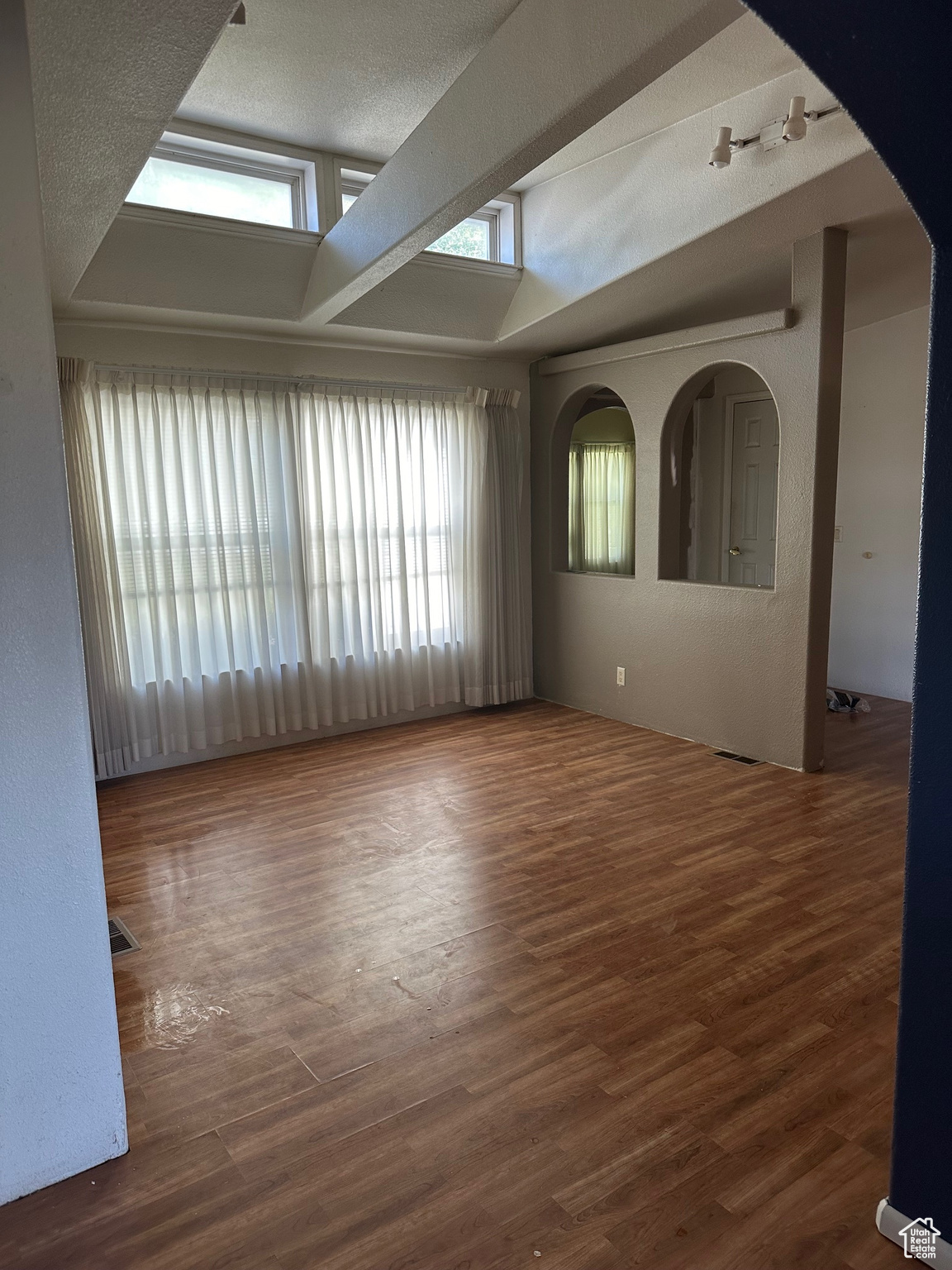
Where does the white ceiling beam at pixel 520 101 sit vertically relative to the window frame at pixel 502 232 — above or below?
below

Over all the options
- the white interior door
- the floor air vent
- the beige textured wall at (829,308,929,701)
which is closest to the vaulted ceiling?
the beige textured wall at (829,308,929,701)

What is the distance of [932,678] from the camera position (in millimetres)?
1523

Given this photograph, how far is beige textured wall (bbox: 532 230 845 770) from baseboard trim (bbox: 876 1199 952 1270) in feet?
9.19

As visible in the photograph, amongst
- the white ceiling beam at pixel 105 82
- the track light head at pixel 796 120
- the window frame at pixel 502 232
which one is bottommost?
the white ceiling beam at pixel 105 82

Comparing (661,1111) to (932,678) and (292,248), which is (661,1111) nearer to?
(932,678)

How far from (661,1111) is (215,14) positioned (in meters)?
2.66

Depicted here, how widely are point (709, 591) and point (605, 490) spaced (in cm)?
308

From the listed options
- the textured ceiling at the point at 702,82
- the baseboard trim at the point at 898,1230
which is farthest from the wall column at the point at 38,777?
the textured ceiling at the point at 702,82

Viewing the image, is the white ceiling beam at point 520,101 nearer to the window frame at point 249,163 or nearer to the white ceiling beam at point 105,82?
the window frame at point 249,163

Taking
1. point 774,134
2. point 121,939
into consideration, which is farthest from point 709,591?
point 121,939

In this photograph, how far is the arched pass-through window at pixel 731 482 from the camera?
247 inches

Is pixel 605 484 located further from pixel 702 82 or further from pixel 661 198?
pixel 702 82

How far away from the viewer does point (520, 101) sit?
2.50m

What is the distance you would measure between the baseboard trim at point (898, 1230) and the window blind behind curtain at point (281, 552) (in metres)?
3.92
